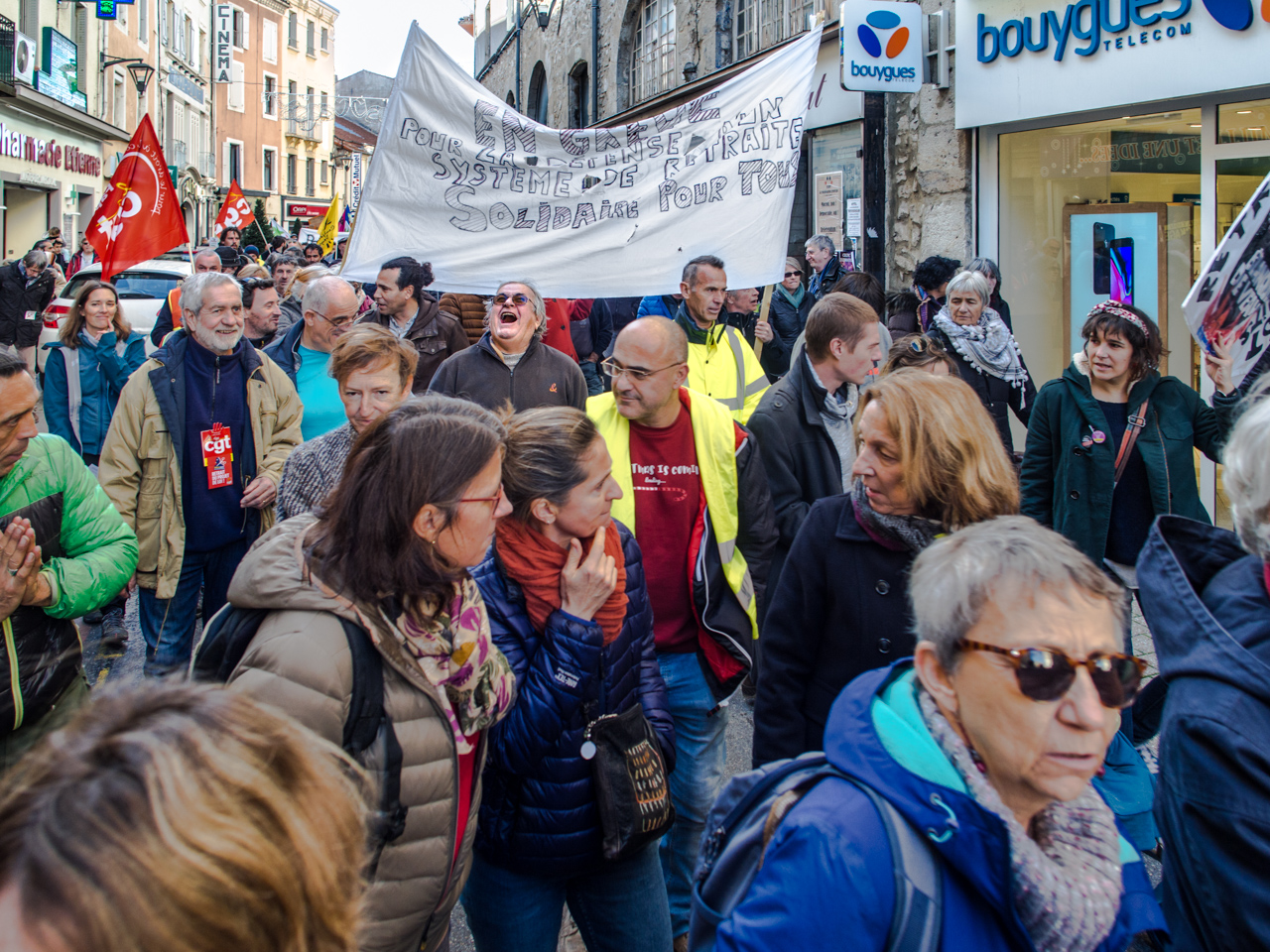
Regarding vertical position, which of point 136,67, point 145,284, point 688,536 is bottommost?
point 688,536

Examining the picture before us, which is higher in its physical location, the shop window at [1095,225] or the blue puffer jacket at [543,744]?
the shop window at [1095,225]

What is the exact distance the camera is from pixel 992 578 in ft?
5.29

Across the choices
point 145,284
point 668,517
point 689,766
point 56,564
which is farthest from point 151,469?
point 145,284

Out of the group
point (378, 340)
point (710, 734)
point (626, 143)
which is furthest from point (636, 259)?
point (710, 734)

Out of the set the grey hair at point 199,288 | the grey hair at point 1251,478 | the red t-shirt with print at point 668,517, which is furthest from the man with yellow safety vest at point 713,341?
the grey hair at point 1251,478

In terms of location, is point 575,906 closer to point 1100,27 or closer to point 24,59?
point 1100,27

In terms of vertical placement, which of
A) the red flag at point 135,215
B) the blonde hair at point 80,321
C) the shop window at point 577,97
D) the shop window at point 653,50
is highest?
the shop window at point 577,97

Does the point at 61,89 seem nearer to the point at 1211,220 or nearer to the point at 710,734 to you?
the point at 1211,220

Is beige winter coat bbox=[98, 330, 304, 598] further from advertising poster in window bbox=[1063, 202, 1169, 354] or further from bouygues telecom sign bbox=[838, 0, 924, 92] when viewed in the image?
advertising poster in window bbox=[1063, 202, 1169, 354]

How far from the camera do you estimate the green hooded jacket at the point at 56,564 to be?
258cm

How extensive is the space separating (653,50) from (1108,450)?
50.9 feet

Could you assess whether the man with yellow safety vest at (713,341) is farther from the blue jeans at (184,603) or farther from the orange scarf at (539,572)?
the orange scarf at (539,572)

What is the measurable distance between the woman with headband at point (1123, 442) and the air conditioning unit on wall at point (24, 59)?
26781mm

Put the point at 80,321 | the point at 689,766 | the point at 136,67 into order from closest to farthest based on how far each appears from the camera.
Result: the point at 689,766 < the point at 80,321 < the point at 136,67
